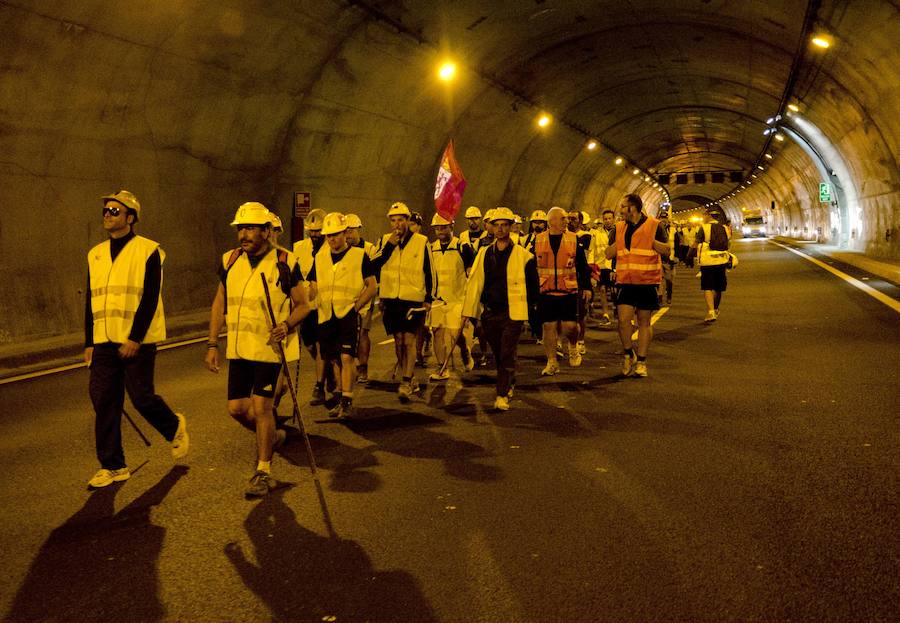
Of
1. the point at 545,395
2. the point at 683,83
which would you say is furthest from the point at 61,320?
the point at 683,83

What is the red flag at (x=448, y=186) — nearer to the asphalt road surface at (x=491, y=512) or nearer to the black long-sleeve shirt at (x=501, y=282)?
the asphalt road surface at (x=491, y=512)

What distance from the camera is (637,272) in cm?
961

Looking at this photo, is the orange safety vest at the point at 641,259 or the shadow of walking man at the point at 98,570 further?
the orange safety vest at the point at 641,259

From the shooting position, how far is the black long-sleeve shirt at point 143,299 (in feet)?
19.2

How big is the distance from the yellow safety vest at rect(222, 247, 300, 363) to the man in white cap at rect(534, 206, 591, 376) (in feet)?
14.8

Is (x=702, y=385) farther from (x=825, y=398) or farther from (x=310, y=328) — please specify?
(x=310, y=328)

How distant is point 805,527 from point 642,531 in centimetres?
83

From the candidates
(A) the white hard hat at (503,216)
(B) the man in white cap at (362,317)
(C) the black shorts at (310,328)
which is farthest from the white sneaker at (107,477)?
(A) the white hard hat at (503,216)

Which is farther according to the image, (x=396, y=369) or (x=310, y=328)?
(x=396, y=369)

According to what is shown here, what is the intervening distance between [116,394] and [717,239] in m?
11.0

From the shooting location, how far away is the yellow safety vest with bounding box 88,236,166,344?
5895mm

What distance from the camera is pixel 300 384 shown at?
945cm

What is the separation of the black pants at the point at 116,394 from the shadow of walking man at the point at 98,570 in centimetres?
46

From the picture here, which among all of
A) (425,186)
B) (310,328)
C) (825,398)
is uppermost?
(425,186)
